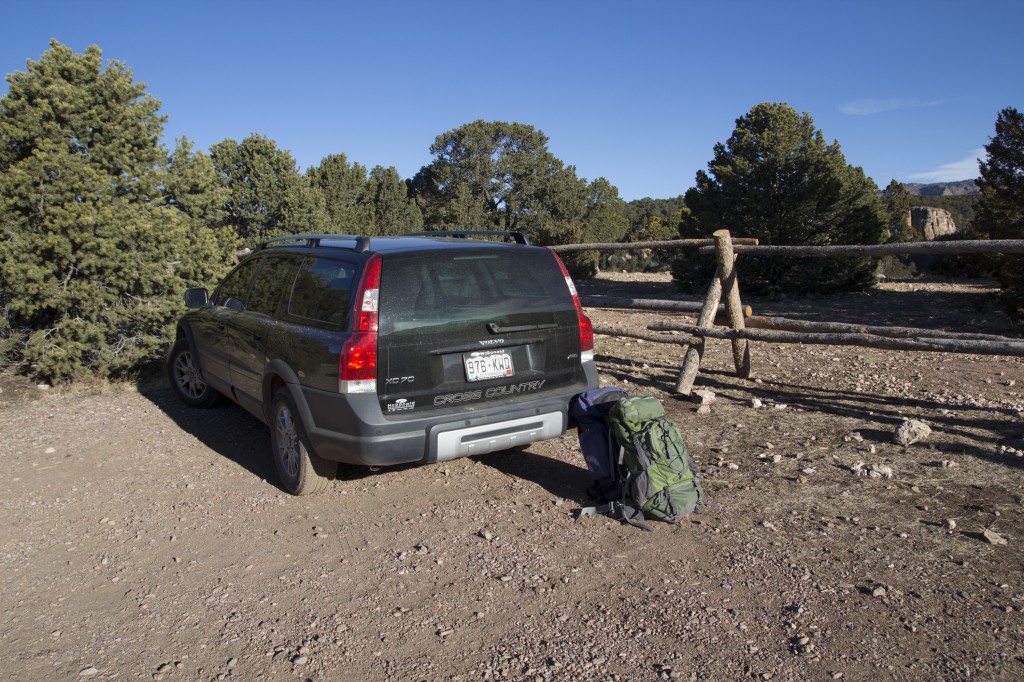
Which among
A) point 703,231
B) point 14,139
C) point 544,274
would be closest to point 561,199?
point 703,231

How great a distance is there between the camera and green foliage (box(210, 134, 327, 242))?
570 inches

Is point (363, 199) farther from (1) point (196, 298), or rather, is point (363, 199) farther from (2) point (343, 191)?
(1) point (196, 298)

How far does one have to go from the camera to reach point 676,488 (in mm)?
4324

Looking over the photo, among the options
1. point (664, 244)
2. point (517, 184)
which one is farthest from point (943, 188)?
point (664, 244)

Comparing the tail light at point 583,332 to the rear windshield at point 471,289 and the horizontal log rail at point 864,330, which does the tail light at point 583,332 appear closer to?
the rear windshield at point 471,289

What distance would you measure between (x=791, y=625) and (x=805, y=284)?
49.4 feet

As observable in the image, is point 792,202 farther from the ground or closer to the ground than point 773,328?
farther from the ground

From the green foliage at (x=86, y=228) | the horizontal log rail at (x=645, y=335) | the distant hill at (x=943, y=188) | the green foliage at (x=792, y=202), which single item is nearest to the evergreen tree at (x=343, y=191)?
the green foliage at (x=792, y=202)

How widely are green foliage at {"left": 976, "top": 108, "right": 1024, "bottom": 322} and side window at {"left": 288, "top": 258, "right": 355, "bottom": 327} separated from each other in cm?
1170

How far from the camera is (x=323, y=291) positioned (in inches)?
186

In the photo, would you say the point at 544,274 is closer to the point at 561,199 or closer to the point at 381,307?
the point at 381,307

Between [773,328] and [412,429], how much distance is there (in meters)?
3.89

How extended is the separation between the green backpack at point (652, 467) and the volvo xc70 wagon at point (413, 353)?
0.48 m

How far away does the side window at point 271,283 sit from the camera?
528cm
